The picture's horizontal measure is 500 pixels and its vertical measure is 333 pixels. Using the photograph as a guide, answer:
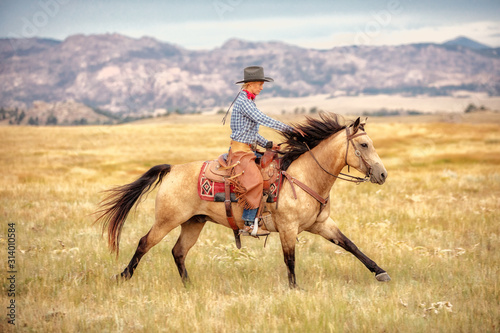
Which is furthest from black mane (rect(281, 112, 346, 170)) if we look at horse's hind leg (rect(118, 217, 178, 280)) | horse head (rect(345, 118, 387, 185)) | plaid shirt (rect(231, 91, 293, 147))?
horse's hind leg (rect(118, 217, 178, 280))

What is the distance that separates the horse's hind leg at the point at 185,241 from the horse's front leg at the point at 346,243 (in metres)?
1.90

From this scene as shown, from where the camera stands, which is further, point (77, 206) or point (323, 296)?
point (77, 206)

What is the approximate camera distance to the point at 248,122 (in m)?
7.02

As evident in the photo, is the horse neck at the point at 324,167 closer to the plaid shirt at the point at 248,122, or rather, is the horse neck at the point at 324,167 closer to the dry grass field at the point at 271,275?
the plaid shirt at the point at 248,122

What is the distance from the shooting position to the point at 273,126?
22.3ft

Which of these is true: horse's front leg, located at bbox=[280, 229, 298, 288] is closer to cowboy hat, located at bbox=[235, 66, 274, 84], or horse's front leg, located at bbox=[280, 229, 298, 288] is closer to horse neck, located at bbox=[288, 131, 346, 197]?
horse neck, located at bbox=[288, 131, 346, 197]

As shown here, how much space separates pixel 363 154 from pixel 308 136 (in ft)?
3.07

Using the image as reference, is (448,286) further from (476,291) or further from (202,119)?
(202,119)

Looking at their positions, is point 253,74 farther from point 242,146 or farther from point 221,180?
point 221,180

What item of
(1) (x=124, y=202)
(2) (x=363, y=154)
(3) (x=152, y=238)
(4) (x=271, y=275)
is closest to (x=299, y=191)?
(2) (x=363, y=154)

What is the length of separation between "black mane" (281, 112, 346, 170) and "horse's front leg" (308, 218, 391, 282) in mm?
1055

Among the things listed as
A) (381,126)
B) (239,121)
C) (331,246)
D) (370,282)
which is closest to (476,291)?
(370,282)

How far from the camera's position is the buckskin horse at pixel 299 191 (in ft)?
22.2

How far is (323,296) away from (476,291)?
2.23 m
